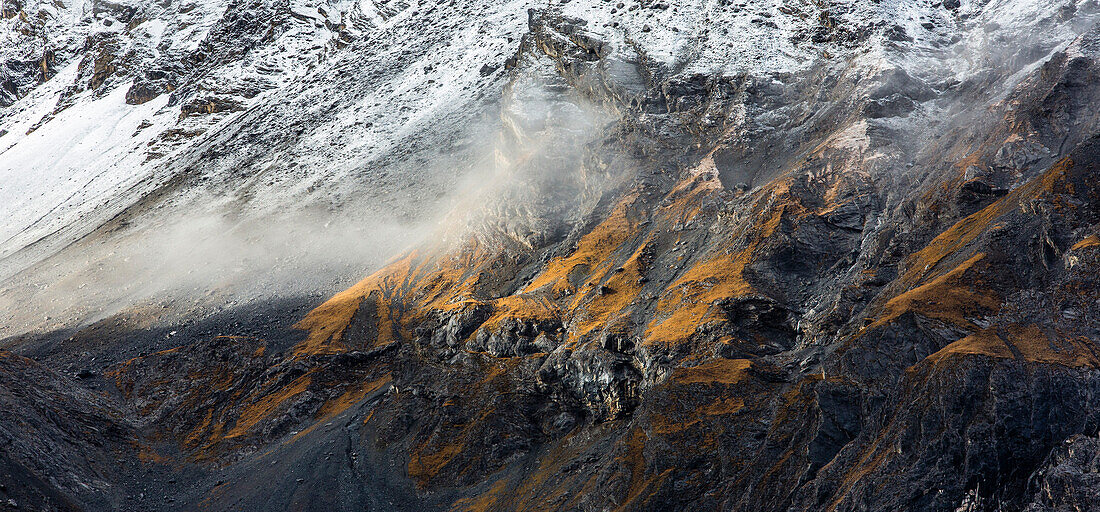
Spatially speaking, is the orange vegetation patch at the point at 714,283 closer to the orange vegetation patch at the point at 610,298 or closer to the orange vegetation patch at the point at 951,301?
the orange vegetation patch at the point at 610,298

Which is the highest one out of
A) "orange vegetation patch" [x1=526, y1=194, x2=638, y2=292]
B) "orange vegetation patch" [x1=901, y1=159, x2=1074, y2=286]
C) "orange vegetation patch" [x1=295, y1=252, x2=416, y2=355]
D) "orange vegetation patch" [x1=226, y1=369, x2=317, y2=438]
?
"orange vegetation patch" [x1=901, y1=159, x2=1074, y2=286]

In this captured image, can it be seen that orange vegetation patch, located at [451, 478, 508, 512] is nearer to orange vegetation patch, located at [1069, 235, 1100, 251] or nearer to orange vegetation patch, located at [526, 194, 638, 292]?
orange vegetation patch, located at [526, 194, 638, 292]

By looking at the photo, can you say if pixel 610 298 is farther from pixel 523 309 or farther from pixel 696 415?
pixel 696 415

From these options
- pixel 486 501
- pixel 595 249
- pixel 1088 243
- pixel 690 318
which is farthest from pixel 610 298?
pixel 1088 243

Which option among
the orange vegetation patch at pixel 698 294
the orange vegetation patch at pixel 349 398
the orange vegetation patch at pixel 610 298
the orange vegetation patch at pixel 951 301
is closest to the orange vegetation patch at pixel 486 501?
the orange vegetation patch at pixel 610 298

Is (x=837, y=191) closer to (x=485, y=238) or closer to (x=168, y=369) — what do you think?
(x=485, y=238)

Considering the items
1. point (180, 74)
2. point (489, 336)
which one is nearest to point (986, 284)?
point (489, 336)

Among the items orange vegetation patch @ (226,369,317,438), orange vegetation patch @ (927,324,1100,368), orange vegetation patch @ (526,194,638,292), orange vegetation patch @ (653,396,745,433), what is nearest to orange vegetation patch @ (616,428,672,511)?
orange vegetation patch @ (653,396,745,433)
